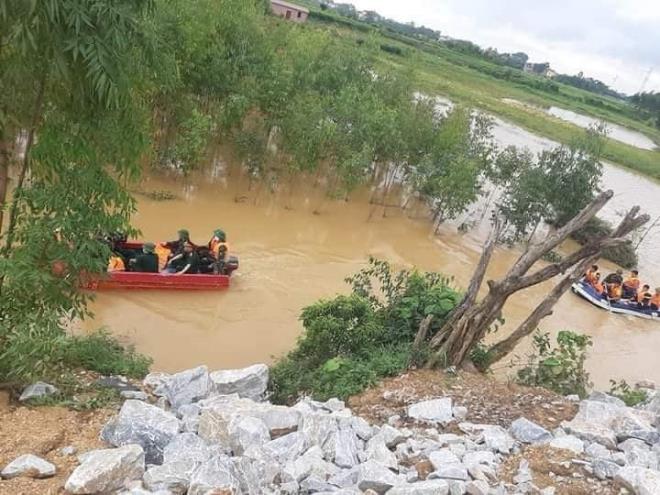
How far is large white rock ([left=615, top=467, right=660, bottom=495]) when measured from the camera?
203 inches

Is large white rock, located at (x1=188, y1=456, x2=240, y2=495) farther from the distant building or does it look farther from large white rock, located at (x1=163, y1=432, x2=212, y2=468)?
the distant building

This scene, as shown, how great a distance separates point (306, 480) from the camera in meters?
5.04

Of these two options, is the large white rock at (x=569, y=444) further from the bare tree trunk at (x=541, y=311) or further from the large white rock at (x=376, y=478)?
the bare tree trunk at (x=541, y=311)

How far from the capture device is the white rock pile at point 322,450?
4.73m

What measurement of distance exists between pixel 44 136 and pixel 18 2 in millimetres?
1375

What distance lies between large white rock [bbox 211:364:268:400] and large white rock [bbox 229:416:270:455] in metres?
1.92

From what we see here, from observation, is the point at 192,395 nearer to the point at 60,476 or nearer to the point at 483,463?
the point at 60,476

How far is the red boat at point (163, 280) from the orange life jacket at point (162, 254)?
0.37 meters

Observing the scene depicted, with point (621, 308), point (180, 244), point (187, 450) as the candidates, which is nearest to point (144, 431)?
point (187, 450)

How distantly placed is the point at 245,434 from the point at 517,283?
416cm

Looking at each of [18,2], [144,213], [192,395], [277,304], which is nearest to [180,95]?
[144,213]

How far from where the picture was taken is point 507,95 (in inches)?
2201

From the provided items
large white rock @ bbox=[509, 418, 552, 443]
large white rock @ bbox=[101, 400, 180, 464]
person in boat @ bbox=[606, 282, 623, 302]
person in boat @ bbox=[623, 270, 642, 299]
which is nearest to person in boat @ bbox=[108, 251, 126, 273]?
large white rock @ bbox=[101, 400, 180, 464]

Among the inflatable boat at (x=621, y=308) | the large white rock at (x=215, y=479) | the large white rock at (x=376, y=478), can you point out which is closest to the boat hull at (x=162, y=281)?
the large white rock at (x=215, y=479)
